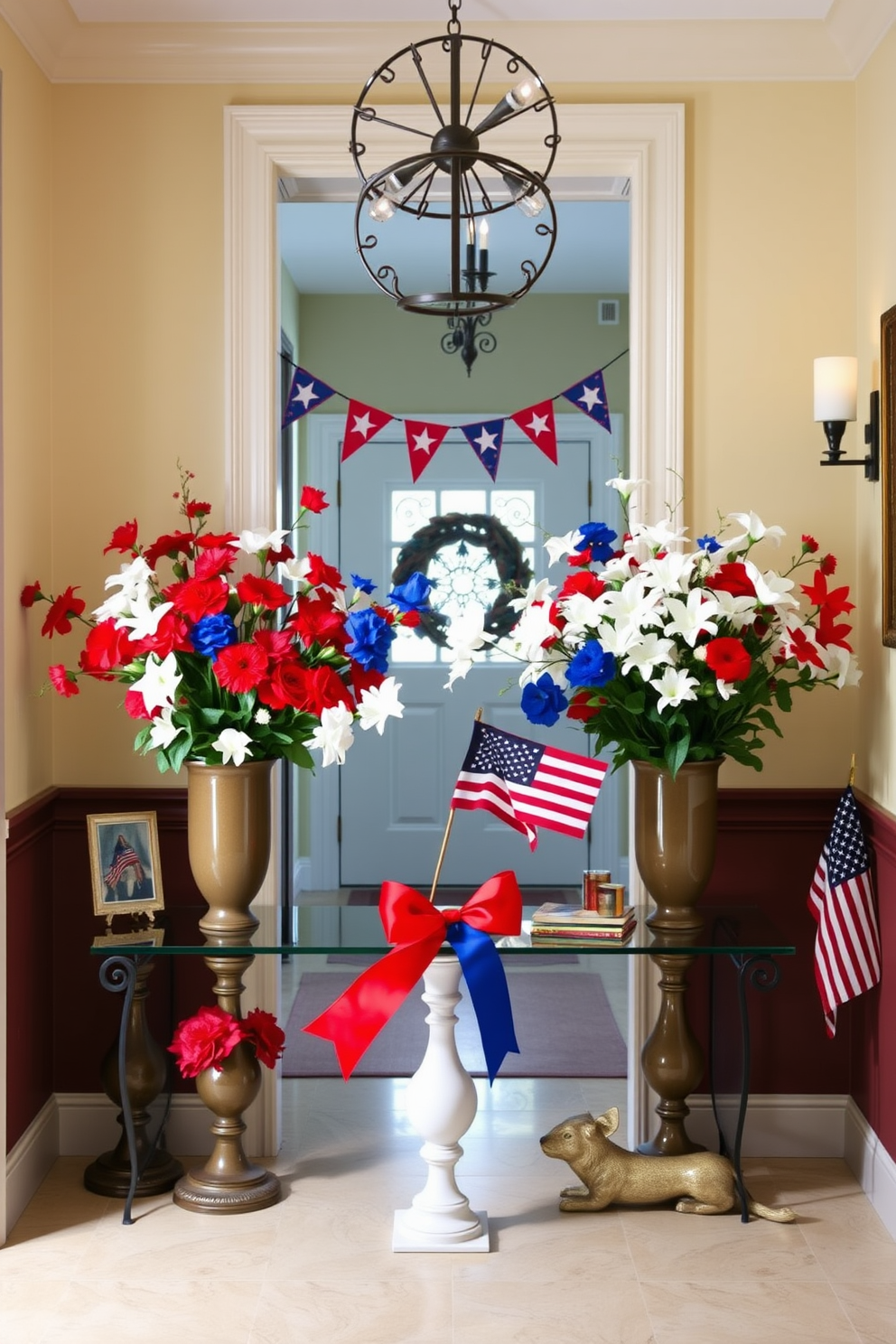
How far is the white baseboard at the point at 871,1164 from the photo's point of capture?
2.80 metres

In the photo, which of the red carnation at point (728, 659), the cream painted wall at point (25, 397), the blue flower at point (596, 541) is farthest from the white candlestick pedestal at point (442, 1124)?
the cream painted wall at point (25, 397)

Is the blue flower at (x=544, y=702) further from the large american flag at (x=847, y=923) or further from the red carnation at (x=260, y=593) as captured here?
the large american flag at (x=847, y=923)

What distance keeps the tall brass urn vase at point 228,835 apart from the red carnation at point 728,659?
94 centimetres

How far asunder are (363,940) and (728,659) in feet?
3.02

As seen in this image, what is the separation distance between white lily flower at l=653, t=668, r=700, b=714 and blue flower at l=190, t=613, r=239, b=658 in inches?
33.0

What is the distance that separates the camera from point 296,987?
4.56 metres

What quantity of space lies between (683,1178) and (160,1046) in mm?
1228

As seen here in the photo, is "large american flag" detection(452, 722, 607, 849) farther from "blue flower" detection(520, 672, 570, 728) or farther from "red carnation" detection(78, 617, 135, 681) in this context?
"red carnation" detection(78, 617, 135, 681)

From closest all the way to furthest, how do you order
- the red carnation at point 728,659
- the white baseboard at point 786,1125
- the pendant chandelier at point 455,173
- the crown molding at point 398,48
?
the pendant chandelier at point 455,173 → the red carnation at point 728,659 → the crown molding at point 398,48 → the white baseboard at point 786,1125

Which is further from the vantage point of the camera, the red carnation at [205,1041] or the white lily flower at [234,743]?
the red carnation at [205,1041]

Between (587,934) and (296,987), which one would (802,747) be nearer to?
(587,934)

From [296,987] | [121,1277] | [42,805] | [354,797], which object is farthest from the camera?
[354,797]

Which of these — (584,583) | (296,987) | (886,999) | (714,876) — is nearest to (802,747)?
(714,876)

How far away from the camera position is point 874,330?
2.97 m
